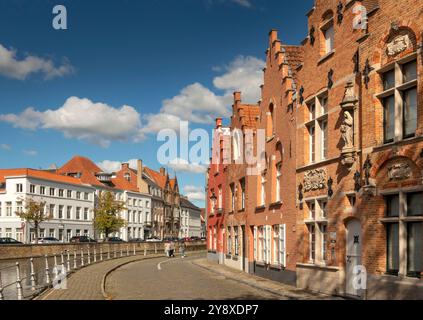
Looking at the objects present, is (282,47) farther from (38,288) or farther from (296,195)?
(38,288)

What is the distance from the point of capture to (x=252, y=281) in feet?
79.7

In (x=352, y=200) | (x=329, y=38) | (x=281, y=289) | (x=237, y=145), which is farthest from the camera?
(x=237, y=145)

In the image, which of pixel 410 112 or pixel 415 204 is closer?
pixel 415 204

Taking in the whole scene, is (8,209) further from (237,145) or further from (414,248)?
(414,248)

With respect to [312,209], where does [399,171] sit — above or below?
above

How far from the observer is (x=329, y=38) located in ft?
64.0

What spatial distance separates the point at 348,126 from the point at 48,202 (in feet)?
215

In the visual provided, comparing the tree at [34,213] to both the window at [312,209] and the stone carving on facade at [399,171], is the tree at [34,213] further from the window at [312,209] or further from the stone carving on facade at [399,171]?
the stone carving on facade at [399,171]

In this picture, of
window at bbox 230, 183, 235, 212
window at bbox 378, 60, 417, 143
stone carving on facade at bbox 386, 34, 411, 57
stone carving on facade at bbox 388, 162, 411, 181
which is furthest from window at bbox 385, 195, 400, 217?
window at bbox 230, 183, 235, 212

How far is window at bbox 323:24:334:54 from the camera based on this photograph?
1923 centimetres

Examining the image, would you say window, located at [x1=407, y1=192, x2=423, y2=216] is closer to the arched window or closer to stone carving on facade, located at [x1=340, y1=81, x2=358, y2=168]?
stone carving on facade, located at [x1=340, y1=81, x2=358, y2=168]

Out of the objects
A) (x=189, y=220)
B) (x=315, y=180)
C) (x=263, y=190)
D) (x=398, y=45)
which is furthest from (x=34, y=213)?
(x=189, y=220)

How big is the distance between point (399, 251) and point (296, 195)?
7651mm
